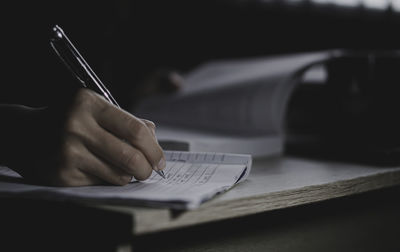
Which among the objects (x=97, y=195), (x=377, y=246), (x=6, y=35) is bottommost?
(x=377, y=246)

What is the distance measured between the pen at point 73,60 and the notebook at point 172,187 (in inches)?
1.6

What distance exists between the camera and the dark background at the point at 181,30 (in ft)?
5.27

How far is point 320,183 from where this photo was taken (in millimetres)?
542

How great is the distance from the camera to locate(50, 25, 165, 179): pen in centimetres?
55

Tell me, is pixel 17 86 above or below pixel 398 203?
above

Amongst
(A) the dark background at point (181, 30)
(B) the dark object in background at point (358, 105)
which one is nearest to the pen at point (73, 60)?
(B) the dark object in background at point (358, 105)

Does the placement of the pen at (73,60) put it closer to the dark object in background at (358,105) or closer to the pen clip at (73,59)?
the pen clip at (73,59)

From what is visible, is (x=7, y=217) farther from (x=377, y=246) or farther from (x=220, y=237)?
(x=377, y=246)

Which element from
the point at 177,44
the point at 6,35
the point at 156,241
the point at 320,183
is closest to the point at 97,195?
the point at 156,241

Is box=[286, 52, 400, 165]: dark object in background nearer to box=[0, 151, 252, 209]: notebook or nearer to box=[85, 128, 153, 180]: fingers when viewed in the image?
box=[0, 151, 252, 209]: notebook

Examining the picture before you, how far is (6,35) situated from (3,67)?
0.11 metres

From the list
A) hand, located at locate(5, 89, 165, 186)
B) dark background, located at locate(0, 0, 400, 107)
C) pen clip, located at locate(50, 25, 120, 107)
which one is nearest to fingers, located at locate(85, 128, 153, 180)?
Answer: hand, located at locate(5, 89, 165, 186)

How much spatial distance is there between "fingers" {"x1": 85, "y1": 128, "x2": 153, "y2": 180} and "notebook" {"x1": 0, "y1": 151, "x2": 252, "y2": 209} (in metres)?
0.03

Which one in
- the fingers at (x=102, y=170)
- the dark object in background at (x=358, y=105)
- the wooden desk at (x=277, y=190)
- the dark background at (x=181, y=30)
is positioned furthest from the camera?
the dark background at (x=181, y=30)
